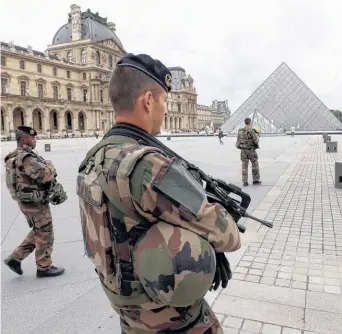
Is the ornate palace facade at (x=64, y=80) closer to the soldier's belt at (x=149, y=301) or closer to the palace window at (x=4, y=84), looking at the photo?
the palace window at (x=4, y=84)

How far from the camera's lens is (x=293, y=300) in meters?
2.80

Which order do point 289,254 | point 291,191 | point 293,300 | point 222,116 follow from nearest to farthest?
point 293,300 < point 289,254 < point 291,191 < point 222,116

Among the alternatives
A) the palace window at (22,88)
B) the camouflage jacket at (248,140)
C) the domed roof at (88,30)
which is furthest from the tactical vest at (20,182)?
the domed roof at (88,30)

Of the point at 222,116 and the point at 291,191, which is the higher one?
the point at 222,116

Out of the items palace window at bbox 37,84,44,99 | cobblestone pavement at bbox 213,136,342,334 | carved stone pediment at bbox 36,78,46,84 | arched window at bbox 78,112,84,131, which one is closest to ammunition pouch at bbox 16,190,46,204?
cobblestone pavement at bbox 213,136,342,334

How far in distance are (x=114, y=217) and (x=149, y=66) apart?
1.93 ft

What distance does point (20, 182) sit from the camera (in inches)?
121

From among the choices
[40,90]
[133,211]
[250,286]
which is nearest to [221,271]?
[133,211]

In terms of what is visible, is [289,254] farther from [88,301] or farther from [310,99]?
[310,99]

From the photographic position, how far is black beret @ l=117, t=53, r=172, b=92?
1225 millimetres

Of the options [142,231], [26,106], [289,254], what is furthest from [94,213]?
[26,106]

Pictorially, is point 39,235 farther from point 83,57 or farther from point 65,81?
point 83,57

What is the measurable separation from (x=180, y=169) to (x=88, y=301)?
2397 mm

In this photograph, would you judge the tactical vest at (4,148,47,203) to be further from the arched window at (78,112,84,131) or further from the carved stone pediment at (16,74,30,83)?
the arched window at (78,112,84,131)
